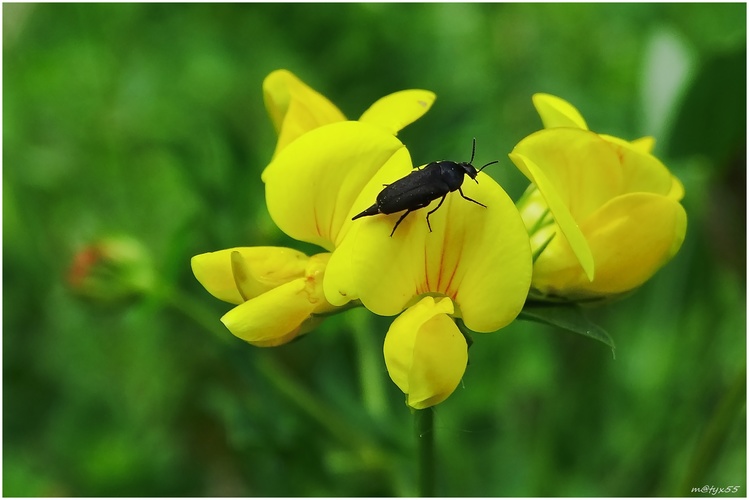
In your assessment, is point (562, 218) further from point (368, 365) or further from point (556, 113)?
point (368, 365)

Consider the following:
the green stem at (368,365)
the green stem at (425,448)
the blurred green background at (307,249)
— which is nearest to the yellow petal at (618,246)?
the green stem at (425,448)

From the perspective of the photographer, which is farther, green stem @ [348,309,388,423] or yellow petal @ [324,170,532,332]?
green stem @ [348,309,388,423]

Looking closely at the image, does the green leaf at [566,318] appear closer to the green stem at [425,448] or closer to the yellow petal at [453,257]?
the yellow petal at [453,257]

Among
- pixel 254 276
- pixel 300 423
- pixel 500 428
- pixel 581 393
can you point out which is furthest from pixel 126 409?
pixel 254 276

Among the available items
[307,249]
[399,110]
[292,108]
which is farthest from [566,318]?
[307,249]

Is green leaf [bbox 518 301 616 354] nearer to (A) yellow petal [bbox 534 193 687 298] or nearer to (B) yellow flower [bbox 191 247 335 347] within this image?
(A) yellow petal [bbox 534 193 687 298]

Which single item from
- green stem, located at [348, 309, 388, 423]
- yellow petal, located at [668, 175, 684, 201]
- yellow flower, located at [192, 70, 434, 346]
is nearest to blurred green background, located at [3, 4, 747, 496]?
green stem, located at [348, 309, 388, 423]
